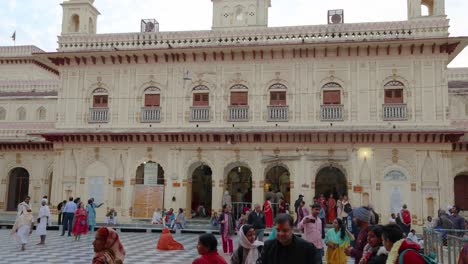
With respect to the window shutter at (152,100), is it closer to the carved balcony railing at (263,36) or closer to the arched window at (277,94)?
the carved balcony railing at (263,36)

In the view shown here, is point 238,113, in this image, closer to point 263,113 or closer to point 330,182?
point 263,113

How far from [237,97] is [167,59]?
383cm

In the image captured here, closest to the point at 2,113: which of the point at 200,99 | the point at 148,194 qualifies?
the point at 148,194

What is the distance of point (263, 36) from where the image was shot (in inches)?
938

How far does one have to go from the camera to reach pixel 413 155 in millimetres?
22578

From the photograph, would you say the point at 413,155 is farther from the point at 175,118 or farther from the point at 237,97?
the point at 175,118

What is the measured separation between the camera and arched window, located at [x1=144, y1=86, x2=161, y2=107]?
24969 millimetres

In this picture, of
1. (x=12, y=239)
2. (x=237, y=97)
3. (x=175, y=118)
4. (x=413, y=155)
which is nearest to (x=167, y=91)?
(x=175, y=118)

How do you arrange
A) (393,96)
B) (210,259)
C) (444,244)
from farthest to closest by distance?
1. (393,96)
2. (444,244)
3. (210,259)

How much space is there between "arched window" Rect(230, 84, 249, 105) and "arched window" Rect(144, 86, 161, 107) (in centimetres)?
353

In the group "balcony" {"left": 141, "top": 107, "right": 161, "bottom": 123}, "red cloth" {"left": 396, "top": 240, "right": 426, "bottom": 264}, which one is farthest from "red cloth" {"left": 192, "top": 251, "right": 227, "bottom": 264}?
"balcony" {"left": 141, "top": 107, "right": 161, "bottom": 123}

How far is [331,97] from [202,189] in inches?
350

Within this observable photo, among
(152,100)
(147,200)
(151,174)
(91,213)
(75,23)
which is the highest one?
(75,23)

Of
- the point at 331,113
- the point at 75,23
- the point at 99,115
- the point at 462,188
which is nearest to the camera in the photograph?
the point at 331,113
